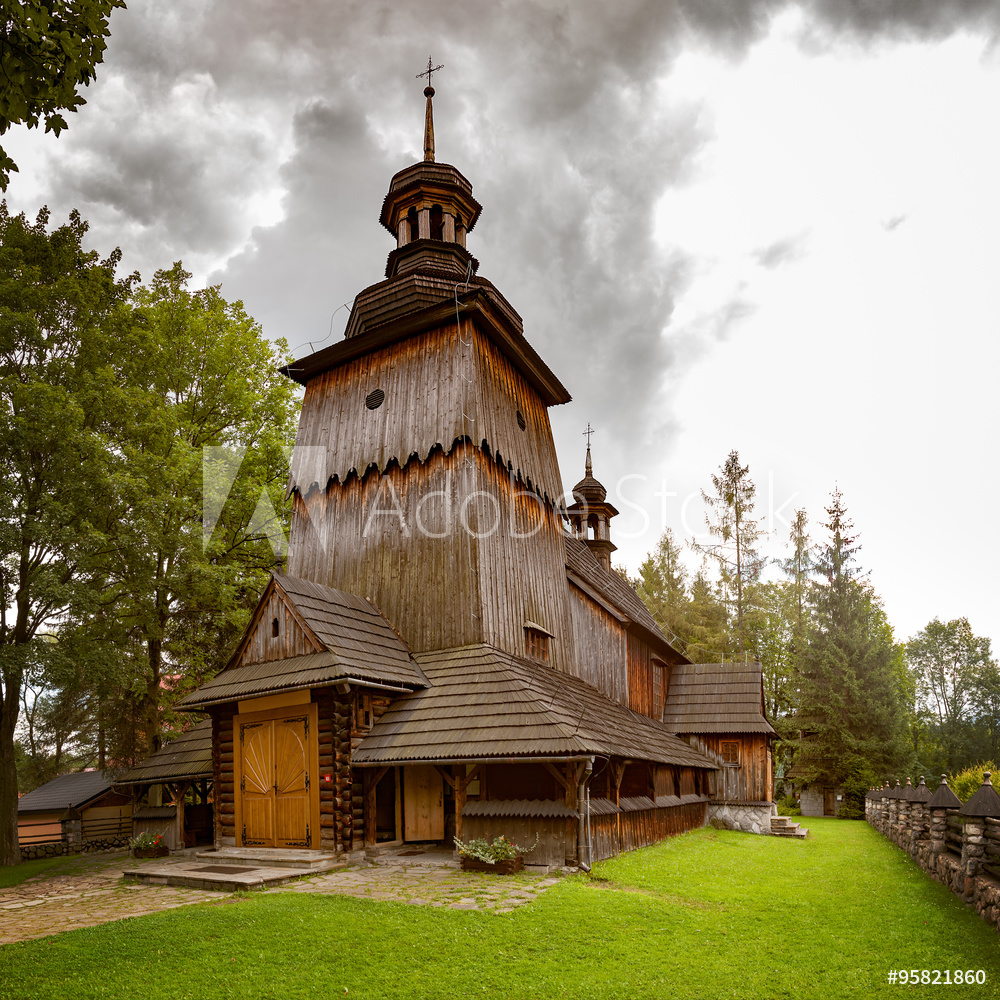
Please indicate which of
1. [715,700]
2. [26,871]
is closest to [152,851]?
[26,871]

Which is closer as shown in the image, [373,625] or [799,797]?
[373,625]

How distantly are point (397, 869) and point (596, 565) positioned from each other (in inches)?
674

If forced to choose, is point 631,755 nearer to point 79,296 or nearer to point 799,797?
point 79,296

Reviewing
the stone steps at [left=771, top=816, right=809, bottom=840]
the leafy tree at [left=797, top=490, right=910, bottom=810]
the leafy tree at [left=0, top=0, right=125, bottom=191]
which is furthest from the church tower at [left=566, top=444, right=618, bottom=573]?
the leafy tree at [left=0, top=0, right=125, bottom=191]

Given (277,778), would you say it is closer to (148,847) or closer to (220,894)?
(220,894)

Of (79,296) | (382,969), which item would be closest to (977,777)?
(382,969)

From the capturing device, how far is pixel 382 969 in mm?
7000

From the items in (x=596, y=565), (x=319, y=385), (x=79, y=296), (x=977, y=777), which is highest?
(x=79, y=296)

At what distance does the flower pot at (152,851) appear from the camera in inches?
623

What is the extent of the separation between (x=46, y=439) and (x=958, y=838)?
19.0 m

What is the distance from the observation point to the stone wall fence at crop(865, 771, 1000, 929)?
9617 millimetres

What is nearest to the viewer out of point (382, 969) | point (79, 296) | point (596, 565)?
point (382, 969)

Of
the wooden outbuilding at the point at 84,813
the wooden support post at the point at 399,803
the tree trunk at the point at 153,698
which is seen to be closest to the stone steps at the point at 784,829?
the wooden support post at the point at 399,803

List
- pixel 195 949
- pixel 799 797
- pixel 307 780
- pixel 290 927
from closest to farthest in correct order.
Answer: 1. pixel 195 949
2. pixel 290 927
3. pixel 307 780
4. pixel 799 797
